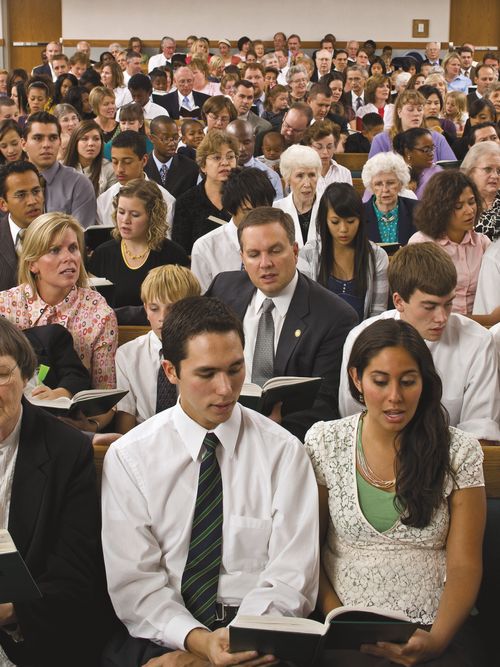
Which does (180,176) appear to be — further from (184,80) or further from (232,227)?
(184,80)

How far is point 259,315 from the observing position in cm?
353

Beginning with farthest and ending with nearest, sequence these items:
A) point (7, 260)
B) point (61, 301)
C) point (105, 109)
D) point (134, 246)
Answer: point (105, 109) < point (134, 246) < point (7, 260) < point (61, 301)

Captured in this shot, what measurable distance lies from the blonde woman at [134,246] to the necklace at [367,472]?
7.93 feet

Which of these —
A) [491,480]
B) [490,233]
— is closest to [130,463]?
[491,480]

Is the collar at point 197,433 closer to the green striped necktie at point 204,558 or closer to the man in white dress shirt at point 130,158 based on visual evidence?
the green striped necktie at point 204,558

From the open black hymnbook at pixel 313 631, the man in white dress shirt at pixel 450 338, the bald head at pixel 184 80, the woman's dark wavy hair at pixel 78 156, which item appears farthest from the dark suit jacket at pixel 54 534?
the bald head at pixel 184 80

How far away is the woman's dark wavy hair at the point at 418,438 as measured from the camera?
2.36 metres

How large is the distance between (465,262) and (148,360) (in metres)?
1.82

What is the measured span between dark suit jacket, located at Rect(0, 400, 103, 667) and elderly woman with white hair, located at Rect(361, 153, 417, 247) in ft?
11.5

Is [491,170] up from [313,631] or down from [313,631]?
up

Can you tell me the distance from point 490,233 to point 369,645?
329 cm

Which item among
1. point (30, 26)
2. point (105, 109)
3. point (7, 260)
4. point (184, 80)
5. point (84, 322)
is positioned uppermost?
point (30, 26)

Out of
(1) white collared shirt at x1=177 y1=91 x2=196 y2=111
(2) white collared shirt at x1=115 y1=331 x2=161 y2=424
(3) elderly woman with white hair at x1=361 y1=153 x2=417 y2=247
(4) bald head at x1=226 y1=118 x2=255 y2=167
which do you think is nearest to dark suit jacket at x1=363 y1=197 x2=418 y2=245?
(3) elderly woman with white hair at x1=361 y1=153 x2=417 y2=247

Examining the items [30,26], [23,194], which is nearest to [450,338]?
[23,194]
